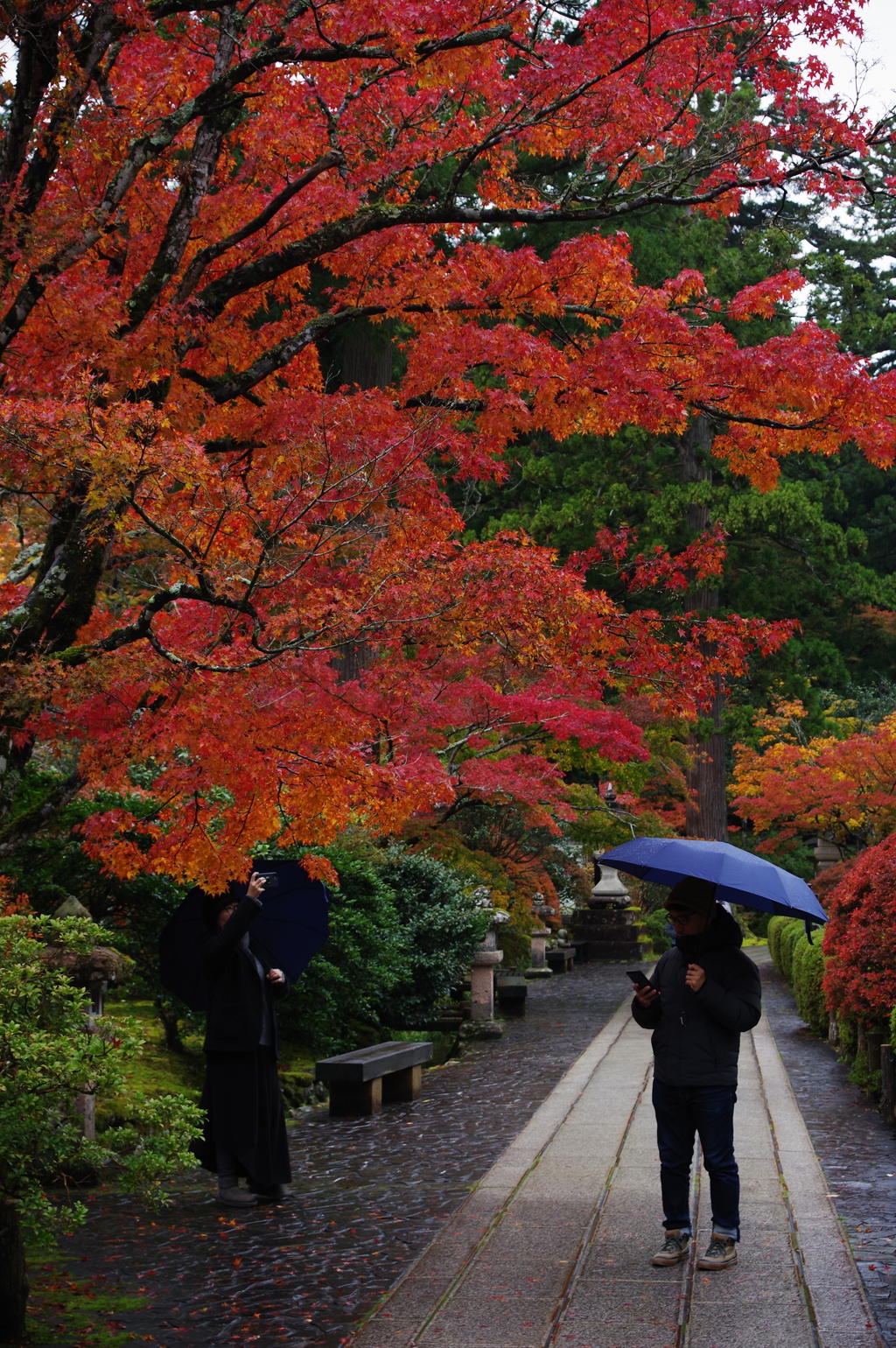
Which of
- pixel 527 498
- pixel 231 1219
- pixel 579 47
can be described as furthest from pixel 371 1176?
pixel 527 498

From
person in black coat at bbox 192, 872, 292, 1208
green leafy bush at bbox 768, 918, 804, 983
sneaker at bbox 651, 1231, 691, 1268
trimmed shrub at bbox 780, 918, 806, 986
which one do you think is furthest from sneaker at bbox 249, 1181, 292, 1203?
green leafy bush at bbox 768, 918, 804, 983

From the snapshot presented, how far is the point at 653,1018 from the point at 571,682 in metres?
6.80

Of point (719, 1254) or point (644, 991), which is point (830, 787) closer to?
point (644, 991)

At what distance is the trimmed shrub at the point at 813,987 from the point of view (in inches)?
459

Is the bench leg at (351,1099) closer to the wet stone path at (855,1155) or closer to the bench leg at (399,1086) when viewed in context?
the bench leg at (399,1086)

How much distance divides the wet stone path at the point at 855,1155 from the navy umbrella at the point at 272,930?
126 inches

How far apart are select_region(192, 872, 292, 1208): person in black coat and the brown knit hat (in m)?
2.23

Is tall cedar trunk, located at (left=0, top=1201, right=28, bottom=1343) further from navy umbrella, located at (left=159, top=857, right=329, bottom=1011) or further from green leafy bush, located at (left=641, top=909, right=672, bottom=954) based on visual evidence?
green leafy bush, located at (left=641, top=909, right=672, bottom=954)

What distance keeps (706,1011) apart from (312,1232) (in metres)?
2.24

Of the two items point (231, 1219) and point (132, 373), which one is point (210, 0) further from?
point (231, 1219)

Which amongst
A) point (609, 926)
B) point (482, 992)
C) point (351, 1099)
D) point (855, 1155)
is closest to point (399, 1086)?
point (351, 1099)

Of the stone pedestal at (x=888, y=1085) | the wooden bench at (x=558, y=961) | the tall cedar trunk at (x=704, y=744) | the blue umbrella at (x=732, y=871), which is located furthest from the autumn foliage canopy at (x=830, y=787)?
the blue umbrella at (x=732, y=871)

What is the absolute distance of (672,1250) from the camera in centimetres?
472

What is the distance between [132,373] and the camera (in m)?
6.04
